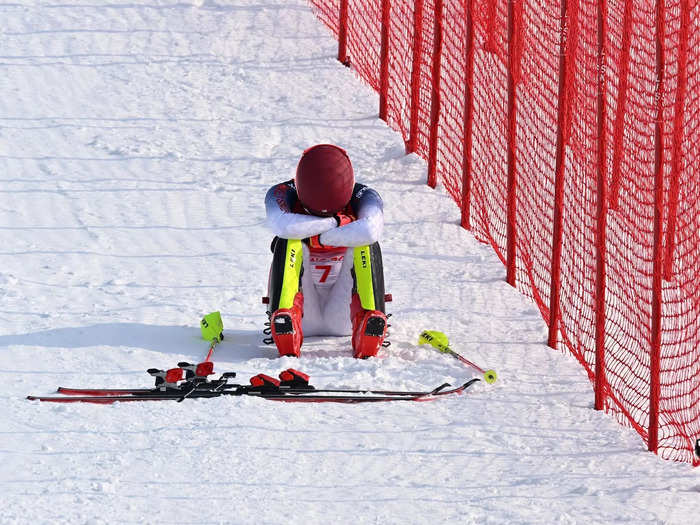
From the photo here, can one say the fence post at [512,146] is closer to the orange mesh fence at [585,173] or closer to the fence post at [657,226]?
the orange mesh fence at [585,173]

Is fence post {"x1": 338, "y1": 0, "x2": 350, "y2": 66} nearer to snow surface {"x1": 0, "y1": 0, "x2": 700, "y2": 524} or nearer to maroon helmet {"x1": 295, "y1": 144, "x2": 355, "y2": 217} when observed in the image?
snow surface {"x1": 0, "y1": 0, "x2": 700, "y2": 524}

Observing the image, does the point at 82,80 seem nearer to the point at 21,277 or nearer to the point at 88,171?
the point at 88,171

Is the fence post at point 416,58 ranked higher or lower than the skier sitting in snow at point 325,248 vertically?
higher

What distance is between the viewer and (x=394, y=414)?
5.97 metres

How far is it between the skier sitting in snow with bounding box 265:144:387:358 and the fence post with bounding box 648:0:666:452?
1.34 metres

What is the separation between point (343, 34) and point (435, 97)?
1.76 metres

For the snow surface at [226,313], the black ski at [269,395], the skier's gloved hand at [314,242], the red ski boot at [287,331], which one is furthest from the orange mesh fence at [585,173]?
the red ski boot at [287,331]

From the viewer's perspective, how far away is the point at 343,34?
1026 centimetres

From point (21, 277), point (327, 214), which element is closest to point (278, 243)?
point (327, 214)

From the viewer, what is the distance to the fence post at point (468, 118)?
27.2 feet

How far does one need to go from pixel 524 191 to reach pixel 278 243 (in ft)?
9.14

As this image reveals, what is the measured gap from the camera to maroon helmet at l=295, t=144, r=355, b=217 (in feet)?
21.6

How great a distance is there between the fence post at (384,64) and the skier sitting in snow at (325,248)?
277 cm

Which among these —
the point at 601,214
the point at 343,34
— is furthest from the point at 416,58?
the point at 601,214
